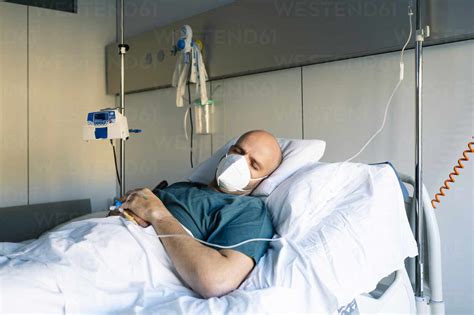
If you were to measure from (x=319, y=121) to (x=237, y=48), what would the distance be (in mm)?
654

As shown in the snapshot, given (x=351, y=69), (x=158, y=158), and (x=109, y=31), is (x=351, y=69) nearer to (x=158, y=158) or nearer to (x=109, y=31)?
(x=158, y=158)

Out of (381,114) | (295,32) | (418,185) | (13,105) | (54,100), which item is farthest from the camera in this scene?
(54,100)

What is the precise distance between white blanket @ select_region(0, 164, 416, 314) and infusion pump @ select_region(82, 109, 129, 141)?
0.64 m

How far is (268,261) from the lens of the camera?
4.06ft

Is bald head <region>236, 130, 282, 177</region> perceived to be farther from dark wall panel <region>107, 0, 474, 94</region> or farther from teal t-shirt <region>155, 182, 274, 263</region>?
dark wall panel <region>107, 0, 474, 94</region>

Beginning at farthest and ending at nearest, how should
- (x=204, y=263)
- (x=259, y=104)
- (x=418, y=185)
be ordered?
1. (x=259, y=104)
2. (x=418, y=185)
3. (x=204, y=263)

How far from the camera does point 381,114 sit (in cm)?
186

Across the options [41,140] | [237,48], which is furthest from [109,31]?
[237,48]

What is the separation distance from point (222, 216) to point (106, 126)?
848 mm

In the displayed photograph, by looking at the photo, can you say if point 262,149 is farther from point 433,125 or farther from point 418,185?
point 433,125

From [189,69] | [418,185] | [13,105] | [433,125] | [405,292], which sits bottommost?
[405,292]

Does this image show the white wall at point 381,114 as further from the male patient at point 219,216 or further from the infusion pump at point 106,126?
the infusion pump at point 106,126

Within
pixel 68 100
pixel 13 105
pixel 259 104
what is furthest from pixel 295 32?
pixel 13 105

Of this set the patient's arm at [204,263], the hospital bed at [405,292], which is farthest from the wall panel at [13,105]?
the hospital bed at [405,292]
